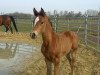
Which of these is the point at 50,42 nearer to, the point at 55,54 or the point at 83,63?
the point at 55,54

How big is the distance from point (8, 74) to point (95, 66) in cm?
259

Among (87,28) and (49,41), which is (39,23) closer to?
(49,41)

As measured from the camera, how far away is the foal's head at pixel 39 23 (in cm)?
518

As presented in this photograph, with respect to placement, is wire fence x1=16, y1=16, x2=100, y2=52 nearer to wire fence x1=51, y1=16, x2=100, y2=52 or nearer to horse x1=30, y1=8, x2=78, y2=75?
wire fence x1=51, y1=16, x2=100, y2=52

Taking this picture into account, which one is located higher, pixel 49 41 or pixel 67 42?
pixel 49 41

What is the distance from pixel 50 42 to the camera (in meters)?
5.73

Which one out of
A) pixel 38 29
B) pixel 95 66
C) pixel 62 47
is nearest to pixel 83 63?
pixel 95 66

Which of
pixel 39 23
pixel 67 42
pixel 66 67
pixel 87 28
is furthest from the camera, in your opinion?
pixel 87 28

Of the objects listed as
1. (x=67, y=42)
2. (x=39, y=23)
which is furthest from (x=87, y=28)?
(x=39, y=23)

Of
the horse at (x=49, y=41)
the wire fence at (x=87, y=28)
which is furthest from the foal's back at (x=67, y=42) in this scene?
the wire fence at (x=87, y=28)

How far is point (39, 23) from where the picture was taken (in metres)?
5.26

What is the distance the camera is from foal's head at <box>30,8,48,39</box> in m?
5.18

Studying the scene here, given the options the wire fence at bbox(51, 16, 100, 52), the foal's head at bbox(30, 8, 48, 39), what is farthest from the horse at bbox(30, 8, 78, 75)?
the wire fence at bbox(51, 16, 100, 52)

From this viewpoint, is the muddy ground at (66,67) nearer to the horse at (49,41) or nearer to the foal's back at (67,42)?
the foal's back at (67,42)
